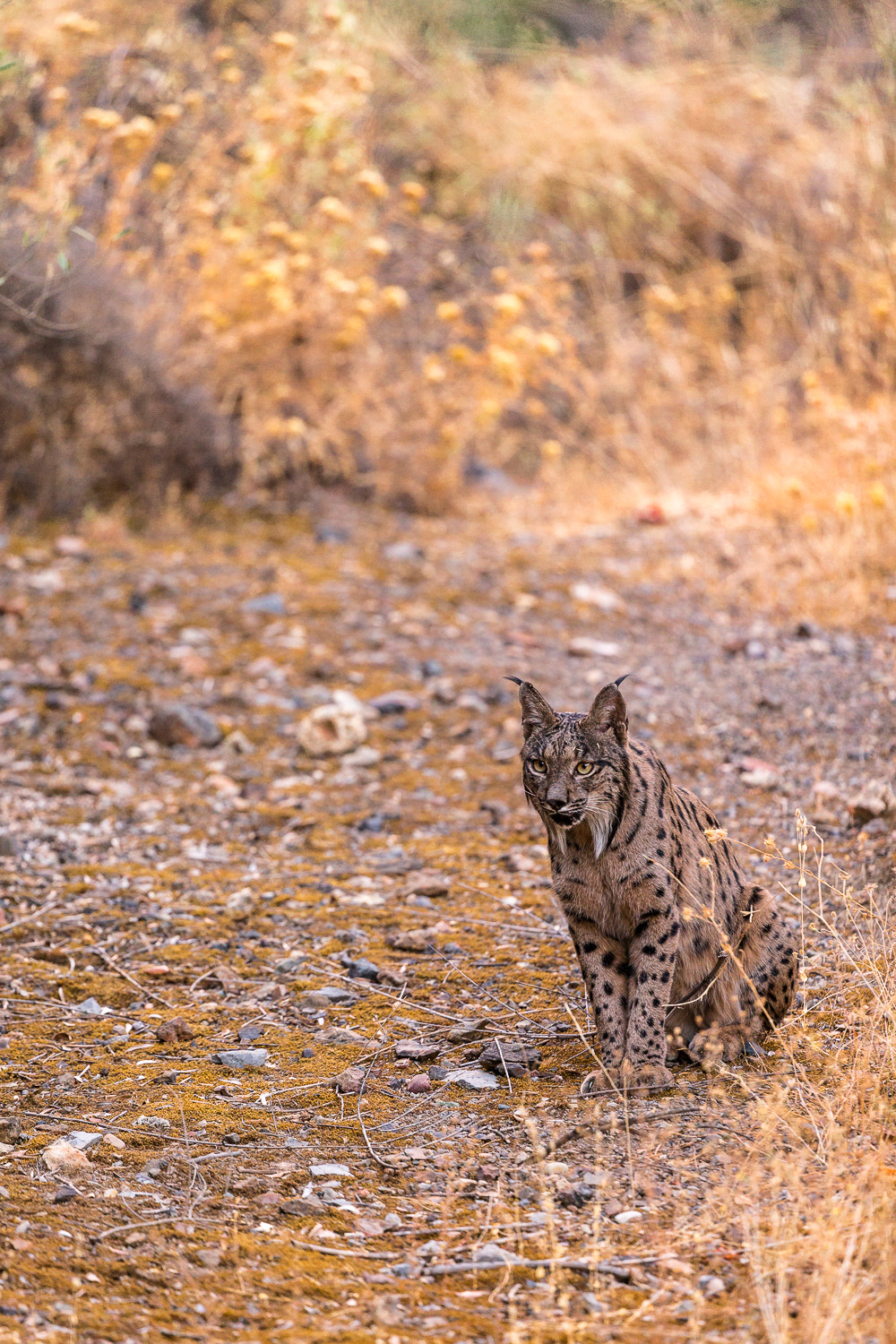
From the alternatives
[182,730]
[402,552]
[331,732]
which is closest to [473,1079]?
[331,732]

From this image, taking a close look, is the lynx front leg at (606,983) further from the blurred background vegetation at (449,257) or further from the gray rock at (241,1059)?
the blurred background vegetation at (449,257)

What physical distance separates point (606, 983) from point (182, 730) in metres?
3.16

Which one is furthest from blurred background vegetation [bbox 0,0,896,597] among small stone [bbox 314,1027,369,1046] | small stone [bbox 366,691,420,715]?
small stone [bbox 314,1027,369,1046]

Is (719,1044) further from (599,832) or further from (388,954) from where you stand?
(388,954)

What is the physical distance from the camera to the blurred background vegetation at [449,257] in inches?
319

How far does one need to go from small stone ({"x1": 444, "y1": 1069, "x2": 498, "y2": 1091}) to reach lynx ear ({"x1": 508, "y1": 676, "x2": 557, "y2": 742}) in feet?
3.08

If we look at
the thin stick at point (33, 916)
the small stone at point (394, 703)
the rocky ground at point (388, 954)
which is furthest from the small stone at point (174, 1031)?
the small stone at point (394, 703)

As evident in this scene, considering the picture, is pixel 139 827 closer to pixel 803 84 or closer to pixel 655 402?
pixel 655 402

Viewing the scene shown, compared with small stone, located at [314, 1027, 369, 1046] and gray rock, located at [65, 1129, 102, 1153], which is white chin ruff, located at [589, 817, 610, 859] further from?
gray rock, located at [65, 1129, 102, 1153]

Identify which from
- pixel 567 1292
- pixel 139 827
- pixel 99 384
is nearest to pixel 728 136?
pixel 99 384

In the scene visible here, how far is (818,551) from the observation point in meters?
7.61

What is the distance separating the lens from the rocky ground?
108 inches

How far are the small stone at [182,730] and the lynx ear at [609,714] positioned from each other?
3.05 meters

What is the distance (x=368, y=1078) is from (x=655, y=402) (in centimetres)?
727
